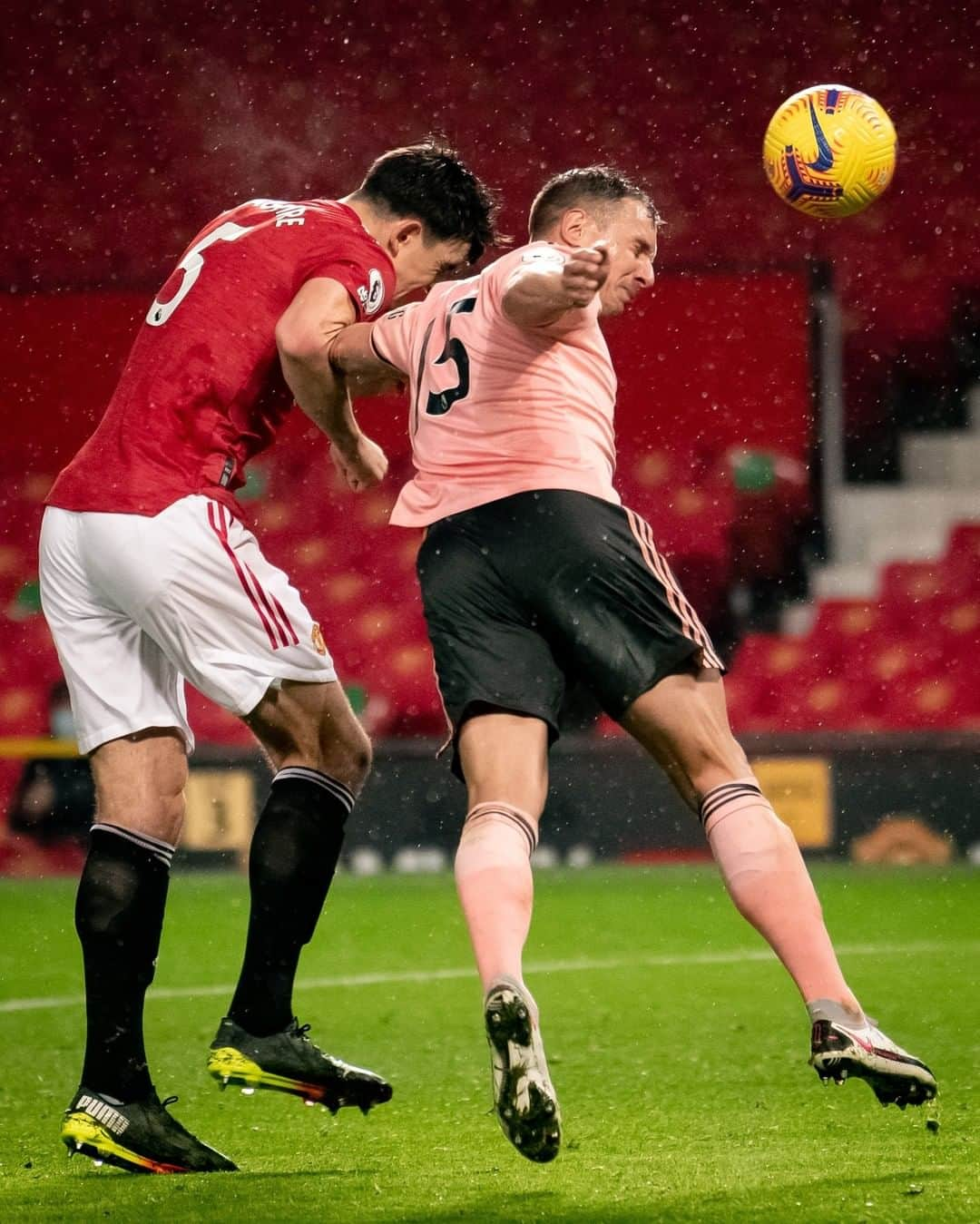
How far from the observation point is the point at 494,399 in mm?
2750

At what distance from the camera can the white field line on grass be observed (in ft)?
15.6

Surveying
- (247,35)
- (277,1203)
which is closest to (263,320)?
(277,1203)

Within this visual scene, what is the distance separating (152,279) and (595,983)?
677 centimetres

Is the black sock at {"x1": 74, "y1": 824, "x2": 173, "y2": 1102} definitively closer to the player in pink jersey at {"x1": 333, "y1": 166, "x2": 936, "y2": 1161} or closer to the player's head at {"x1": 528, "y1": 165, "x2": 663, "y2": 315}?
the player in pink jersey at {"x1": 333, "y1": 166, "x2": 936, "y2": 1161}

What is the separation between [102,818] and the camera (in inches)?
116

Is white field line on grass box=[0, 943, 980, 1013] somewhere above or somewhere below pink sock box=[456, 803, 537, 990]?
below

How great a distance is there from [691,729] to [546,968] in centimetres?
269

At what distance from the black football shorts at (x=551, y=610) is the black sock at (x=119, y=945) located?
615 millimetres

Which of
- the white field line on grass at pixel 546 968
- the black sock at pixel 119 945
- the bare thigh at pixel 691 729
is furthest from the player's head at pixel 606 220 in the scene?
the white field line on grass at pixel 546 968

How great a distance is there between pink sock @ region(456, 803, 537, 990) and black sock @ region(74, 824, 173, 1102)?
62 cm

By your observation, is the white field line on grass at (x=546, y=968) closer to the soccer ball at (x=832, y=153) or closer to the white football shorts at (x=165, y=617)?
the white football shorts at (x=165, y=617)

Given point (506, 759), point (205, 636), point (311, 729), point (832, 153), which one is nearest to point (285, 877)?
point (311, 729)

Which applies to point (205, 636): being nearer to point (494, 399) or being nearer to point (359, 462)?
point (359, 462)

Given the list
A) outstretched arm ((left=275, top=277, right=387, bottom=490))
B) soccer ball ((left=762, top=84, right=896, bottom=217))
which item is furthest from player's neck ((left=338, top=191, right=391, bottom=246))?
soccer ball ((left=762, top=84, right=896, bottom=217))
